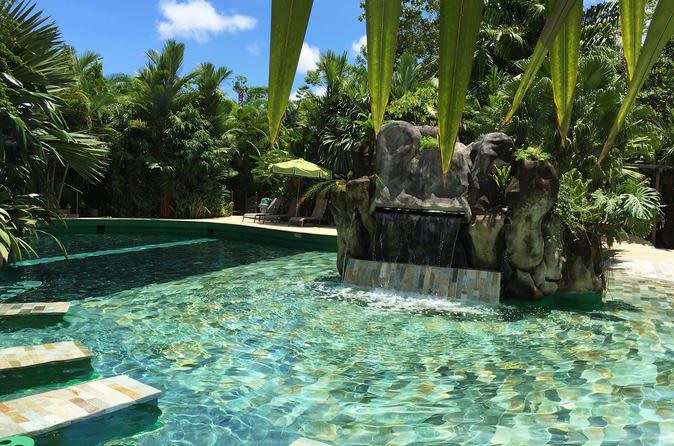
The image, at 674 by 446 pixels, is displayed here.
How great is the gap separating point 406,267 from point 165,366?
529 cm

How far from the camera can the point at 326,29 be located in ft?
2.60

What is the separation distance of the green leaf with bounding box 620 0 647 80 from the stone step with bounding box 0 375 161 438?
4.07 metres

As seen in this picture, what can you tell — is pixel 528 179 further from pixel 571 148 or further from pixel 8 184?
pixel 8 184

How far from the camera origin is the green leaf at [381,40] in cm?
40

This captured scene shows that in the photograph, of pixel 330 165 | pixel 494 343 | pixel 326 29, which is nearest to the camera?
pixel 326 29

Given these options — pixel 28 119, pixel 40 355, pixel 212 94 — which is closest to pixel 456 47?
pixel 40 355

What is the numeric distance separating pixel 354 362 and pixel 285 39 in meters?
5.42

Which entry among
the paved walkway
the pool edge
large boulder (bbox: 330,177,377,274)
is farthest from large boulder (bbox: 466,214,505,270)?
the pool edge

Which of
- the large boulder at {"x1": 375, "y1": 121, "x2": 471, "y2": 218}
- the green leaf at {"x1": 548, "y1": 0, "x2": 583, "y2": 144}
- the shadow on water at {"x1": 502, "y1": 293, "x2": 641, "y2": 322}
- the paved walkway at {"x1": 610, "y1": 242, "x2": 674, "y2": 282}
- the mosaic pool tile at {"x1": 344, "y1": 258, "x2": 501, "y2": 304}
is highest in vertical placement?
the large boulder at {"x1": 375, "y1": 121, "x2": 471, "y2": 218}

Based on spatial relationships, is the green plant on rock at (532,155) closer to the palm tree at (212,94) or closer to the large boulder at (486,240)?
the large boulder at (486,240)

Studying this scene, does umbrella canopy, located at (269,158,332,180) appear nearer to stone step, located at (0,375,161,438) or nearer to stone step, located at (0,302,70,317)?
stone step, located at (0,302,70,317)

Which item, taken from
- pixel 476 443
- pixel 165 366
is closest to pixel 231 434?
pixel 165 366

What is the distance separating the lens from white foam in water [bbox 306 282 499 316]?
7.92 metres

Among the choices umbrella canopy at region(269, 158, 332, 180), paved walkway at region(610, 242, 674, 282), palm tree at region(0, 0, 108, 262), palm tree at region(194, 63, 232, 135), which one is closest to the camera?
palm tree at region(0, 0, 108, 262)
